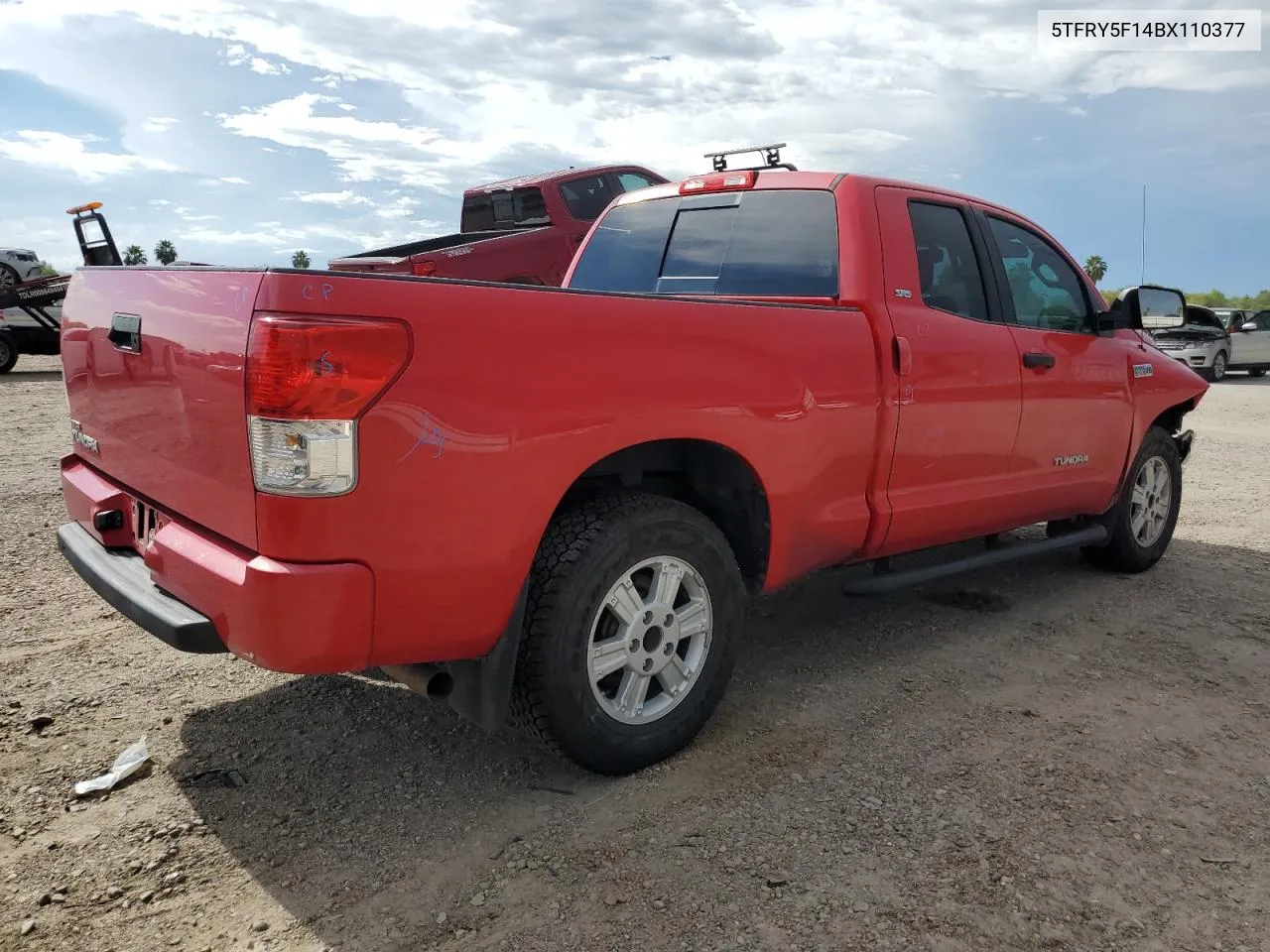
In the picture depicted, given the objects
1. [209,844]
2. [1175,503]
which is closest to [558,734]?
[209,844]

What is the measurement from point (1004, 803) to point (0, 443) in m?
9.24

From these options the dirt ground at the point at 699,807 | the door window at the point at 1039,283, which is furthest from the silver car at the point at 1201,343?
the dirt ground at the point at 699,807

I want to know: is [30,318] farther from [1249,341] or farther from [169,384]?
[1249,341]

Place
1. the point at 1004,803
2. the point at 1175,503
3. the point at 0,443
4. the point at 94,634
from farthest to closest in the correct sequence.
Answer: the point at 0,443
the point at 1175,503
the point at 94,634
the point at 1004,803

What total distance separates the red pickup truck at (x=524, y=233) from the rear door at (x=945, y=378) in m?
5.11

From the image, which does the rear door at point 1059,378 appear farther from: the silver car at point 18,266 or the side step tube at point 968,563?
the silver car at point 18,266

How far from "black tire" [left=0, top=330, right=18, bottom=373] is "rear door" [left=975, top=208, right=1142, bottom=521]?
53.7ft

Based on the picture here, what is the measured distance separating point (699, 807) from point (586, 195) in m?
8.07

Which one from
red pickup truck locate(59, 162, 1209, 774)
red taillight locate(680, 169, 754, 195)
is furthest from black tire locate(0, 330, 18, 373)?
red taillight locate(680, 169, 754, 195)

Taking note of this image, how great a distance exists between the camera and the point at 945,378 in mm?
4023

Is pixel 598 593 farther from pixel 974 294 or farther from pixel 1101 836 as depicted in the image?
pixel 974 294

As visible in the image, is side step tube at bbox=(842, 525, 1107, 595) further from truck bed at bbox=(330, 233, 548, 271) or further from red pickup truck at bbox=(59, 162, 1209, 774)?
truck bed at bbox=(330, 233, 548, 271)

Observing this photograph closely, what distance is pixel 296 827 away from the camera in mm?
2869

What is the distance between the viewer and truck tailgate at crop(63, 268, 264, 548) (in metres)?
2.45
